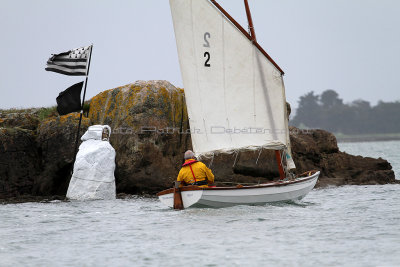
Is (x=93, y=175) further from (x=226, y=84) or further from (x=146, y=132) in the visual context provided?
(x=226, y=84)

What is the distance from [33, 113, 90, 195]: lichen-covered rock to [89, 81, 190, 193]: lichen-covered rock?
5.20 feet

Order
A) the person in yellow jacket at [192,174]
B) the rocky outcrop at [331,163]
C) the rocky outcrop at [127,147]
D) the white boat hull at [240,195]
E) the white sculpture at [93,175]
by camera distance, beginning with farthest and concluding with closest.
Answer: the rocky outcrop at [331,163], the rocky outcrop at [127,147], the white sculpture at [93,175], the person in yellow jacket at [192,174], the white boat hull at [240,195]

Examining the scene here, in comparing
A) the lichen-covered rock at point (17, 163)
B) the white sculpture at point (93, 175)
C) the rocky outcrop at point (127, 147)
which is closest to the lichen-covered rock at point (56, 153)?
the rocky outcrop at point (127, 147)

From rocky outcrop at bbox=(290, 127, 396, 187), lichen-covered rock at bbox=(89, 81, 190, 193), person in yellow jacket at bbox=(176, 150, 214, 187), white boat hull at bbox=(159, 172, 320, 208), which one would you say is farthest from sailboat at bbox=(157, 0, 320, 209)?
rocky outcrop at bbox=(290, 127, 396, 187)

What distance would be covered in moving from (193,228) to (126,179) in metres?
9.91

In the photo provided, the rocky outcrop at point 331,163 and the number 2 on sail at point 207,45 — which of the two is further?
the rocky outcrop at point 331,163

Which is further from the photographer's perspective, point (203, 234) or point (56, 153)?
point (56, 153)

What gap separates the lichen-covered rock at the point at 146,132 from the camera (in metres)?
26.1

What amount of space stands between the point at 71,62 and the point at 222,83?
761 centimetres

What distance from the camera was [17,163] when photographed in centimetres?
2583

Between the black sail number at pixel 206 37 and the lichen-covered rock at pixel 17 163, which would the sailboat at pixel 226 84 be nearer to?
the black sail number at pixel 206 37

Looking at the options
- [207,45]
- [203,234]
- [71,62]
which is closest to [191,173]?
[203,234]

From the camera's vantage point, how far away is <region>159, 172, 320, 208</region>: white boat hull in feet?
64.1

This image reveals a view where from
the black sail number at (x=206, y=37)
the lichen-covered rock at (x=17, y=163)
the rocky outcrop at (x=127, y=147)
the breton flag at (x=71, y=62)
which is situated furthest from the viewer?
the breton flag at (x=71, y=62)
